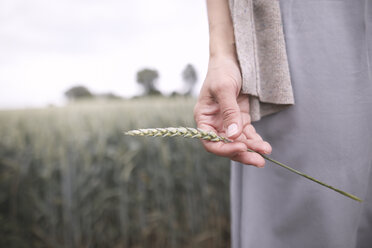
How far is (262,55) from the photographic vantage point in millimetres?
722

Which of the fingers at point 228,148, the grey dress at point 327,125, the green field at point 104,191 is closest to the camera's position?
the fingers at point 228,148

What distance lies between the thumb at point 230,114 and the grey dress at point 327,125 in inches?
8.1

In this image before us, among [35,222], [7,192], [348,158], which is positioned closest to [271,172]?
[348,158]

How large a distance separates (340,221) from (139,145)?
5.23ft

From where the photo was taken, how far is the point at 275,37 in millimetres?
675

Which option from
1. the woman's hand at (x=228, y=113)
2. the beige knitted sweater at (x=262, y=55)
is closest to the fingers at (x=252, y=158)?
the woman's hand at (x=228, y=113)

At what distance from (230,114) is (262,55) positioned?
268mm

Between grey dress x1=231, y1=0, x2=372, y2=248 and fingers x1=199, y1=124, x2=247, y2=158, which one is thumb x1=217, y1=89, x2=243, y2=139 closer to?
fingers x1=199, y1=124, x2=247, y2=158

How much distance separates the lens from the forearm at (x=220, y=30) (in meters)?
0.71

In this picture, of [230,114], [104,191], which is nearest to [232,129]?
[230,114]

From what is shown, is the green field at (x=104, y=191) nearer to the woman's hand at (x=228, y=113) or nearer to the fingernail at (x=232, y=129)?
the woman's hand at (x=228, y=113)

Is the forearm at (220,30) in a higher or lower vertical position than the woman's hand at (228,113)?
higher

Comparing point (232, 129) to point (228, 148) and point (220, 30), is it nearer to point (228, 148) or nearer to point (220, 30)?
point (228, 148)

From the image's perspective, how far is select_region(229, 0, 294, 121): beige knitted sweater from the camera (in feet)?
2.19
